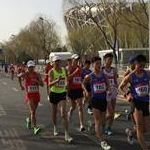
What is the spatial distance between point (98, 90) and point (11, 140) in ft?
7.69

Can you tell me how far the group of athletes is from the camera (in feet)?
27.9

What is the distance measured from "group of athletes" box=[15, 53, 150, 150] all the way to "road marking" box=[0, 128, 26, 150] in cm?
50

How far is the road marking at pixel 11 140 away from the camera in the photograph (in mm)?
9719

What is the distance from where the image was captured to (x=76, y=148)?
9.45 metres

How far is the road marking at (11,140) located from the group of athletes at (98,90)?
1.64ft

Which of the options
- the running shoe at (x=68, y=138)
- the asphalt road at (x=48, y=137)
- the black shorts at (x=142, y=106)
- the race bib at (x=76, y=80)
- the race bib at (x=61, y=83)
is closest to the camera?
the black shorts at (x=142, y=106)

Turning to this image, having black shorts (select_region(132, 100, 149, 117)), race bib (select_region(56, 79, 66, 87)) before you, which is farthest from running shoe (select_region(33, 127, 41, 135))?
black shorts (select_region(132, 100, 149, 117))

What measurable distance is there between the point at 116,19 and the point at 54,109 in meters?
43.7

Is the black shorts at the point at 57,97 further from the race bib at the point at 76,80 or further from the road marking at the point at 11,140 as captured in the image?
the race bib at the point at 76,80

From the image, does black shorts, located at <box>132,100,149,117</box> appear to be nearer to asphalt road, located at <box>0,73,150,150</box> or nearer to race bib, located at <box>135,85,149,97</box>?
race bib, located at <box>135,85,149,97</box>

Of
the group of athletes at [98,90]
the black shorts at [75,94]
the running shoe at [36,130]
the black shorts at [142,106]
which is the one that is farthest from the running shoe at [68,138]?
the black shorts at [142,106]

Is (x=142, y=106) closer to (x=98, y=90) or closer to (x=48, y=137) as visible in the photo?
(x=98, y=90)

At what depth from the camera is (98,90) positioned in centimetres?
948

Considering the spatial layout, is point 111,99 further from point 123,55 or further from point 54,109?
point 123,55
